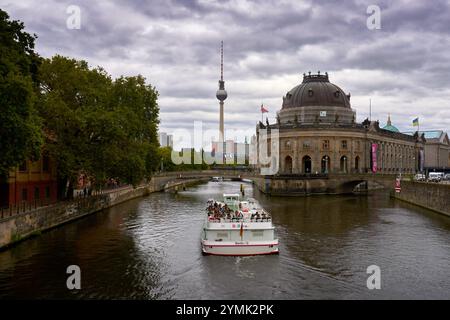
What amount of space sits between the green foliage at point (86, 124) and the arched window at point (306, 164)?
6991cm

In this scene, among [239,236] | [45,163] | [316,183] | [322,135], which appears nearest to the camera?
[239,236]

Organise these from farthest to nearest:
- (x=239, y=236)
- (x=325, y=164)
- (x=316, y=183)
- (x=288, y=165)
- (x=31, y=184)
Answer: (x=288, y=165), (x=325, y=164), (x=316, y=183), (x=31, y=184), (x=239, y=236)

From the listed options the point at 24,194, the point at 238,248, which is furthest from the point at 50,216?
the point at 238,248

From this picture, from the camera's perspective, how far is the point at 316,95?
12912 centimetres

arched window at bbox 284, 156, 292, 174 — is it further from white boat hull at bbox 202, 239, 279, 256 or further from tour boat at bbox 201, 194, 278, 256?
white boat hull at bbox 202, 239, 279, 256

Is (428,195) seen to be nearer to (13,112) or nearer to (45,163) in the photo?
(45,163)

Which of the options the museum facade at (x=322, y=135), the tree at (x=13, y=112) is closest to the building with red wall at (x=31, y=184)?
the tree at (x=13, y=112)

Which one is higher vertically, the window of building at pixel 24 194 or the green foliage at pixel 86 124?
the green foliage at pixel 86 124

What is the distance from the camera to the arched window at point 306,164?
125 meters

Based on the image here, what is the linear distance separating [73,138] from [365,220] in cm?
4092

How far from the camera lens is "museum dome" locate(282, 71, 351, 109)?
128 meters

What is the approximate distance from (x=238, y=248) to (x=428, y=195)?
4624 centimetres

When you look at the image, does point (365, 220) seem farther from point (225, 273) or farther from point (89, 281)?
point (89, 281)

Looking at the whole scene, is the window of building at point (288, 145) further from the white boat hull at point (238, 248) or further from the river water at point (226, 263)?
the white boat hull at point (238, 248)
